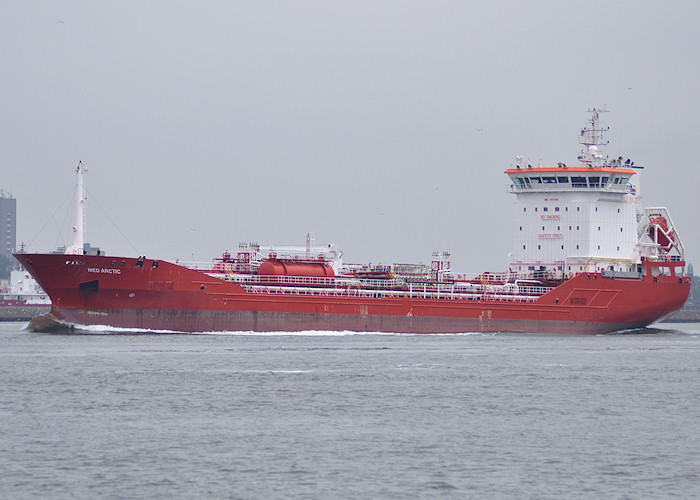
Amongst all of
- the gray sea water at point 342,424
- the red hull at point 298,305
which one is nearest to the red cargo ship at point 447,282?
the red hull at point 298,305

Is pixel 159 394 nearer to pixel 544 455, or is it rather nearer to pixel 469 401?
pixel 469 401

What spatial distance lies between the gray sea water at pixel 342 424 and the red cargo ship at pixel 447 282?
20.2ft

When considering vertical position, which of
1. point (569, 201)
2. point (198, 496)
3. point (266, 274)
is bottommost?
point (198, 496)

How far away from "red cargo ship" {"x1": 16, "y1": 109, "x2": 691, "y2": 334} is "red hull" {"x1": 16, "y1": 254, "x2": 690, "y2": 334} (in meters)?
0.05

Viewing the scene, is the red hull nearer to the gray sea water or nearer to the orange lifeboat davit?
the orange lifeboat davit

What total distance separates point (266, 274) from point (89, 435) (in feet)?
101

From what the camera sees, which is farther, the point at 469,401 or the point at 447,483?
the point at 469,401

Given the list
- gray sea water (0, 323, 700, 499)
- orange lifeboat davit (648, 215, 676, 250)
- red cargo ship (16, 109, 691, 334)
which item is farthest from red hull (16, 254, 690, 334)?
gray sea water (0, 323, 700, 499)

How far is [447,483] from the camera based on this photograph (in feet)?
69.1

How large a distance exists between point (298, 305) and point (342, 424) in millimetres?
28224

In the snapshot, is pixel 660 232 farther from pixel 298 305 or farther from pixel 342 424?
pixel 342 424

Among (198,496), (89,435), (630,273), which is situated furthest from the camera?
(630,273)

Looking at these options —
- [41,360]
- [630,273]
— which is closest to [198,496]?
[41,360]

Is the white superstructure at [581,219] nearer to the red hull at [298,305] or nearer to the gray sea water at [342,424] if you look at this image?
the red hull at [298,305]
